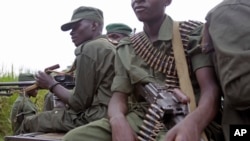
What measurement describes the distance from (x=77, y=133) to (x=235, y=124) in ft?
3.10

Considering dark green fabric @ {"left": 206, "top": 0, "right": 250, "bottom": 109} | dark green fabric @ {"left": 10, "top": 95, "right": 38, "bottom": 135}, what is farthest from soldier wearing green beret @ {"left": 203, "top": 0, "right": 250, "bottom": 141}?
dark green fabric @ {"left": 10, "top": 95, "right": 38, "bottom": 135}

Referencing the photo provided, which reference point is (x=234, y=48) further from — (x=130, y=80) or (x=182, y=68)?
(x=130, y=80)

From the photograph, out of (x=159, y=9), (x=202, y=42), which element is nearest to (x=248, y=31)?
(x=202, y=42)

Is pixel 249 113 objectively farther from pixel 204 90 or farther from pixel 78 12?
pixel 78 12

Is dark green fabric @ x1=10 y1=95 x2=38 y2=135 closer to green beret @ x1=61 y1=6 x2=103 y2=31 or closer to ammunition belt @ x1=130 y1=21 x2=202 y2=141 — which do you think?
green beret @ x1=61 y1=6 x2=103 y2=31

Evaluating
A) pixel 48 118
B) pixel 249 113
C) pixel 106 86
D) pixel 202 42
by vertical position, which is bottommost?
pixel 48 118

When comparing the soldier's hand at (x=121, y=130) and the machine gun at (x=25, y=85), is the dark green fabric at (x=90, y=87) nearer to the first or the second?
the machine gun at (x=25, y=85)

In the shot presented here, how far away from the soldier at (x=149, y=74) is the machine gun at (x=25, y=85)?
1.76 m

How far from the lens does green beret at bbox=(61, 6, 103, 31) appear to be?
14.7 ft

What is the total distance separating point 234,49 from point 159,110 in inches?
25.3

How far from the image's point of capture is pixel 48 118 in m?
4.18

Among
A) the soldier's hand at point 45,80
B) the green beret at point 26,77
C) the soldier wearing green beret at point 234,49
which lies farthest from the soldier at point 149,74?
the green beret at point 26,77

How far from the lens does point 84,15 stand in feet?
15.0

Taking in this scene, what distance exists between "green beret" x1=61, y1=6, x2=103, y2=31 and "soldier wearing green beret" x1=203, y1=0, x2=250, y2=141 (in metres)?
2.33
